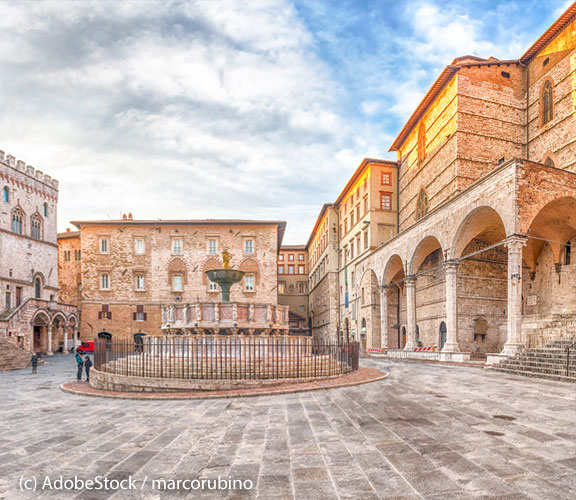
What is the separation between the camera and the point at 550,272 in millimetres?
21688

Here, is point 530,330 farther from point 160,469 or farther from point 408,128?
point 408,128

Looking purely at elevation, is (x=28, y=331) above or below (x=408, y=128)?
below

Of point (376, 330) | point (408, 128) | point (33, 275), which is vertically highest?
point (408, 128)

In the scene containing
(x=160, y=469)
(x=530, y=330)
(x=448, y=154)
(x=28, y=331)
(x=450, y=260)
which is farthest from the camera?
(x=28, y=331)

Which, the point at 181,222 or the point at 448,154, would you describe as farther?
the point at 181,222

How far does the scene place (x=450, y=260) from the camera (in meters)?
20.5

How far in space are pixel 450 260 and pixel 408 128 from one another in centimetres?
1676

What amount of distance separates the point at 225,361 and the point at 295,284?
61.5 meters

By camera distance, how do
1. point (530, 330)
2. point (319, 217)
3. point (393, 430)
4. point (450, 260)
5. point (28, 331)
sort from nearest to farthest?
1. point (393, 430)
2. point (530, 330)
3. point (450, 260)
4. point (28, 331)
5. point (319, 217)

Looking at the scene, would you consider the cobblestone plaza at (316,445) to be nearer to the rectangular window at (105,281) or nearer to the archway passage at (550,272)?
the archway passage at (550,272)

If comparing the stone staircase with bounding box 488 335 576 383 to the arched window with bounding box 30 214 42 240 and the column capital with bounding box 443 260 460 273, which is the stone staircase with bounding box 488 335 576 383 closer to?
the column capital with bounding box 443 260 460 273

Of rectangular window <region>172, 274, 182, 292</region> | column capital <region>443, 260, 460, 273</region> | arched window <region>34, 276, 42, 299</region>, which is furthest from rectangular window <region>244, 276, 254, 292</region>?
column capital <region>443, 260, 460, 273</region>

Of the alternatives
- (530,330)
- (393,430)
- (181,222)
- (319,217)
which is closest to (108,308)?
(181,222)

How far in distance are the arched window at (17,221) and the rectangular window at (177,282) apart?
42.7 ft
